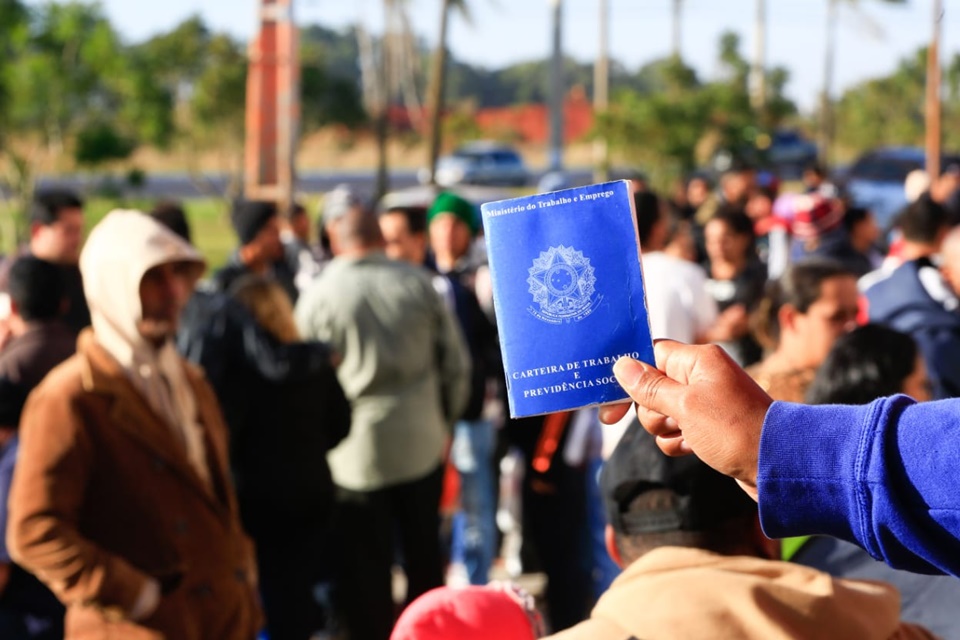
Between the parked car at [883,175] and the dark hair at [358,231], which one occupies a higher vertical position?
the dark hair at [358,231]

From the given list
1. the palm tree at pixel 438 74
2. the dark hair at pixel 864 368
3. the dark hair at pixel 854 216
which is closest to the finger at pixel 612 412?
the dark hair at pixel 864 368

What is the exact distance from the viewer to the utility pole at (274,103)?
14.1m

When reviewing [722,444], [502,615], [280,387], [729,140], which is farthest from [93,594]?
[729,140]

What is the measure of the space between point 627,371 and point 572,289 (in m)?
0.15

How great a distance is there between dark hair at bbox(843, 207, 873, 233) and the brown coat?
229 inches

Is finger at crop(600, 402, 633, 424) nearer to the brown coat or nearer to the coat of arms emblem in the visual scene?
the coat of arms emblem

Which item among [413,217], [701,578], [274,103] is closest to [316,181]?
[274,103]

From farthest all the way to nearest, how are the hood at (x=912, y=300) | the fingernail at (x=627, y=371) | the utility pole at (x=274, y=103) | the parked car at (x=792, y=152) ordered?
the parked car at (x=792, y=152) < the utility pole at (x=274, y=103) < the hood at (x=912, y=300) < the fingernail at (x=627, y=371)

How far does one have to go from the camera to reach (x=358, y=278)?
5.26m

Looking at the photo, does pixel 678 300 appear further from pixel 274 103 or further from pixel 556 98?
pixel 556 98

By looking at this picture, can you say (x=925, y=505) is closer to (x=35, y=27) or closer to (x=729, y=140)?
(x=35, y=27)

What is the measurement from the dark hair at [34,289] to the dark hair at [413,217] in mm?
2560

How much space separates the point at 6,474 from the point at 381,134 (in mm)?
24952

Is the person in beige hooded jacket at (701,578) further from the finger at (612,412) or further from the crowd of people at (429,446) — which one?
the finger at (612,412)
